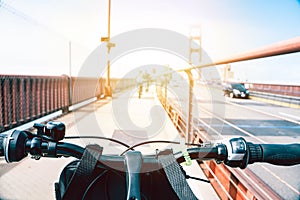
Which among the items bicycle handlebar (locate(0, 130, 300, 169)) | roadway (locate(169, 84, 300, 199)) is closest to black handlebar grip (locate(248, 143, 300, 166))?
bicycle handlebar (locate(0, 130, 300, 169))

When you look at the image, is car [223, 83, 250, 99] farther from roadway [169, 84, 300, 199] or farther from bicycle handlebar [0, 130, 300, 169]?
bicycle handlebar [0, 130, 300, 169]

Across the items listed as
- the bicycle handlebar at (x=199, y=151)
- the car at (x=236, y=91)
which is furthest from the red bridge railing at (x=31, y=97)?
the car at (x=236, y=91)

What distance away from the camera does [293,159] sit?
2.40ft

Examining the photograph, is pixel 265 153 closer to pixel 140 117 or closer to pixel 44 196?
pixel 44 196

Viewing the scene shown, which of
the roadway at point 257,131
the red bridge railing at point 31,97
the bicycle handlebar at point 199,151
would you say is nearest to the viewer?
the bicycle handlebar at point 199,151

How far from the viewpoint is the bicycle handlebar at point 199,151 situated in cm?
66

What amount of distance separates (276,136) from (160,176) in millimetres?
4784

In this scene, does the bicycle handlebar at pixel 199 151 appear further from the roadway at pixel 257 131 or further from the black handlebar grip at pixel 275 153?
the roadway at pixel 257 131

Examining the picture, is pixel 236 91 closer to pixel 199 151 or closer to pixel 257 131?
pixel 257 131

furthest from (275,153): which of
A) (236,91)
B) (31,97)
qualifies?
(236,91)

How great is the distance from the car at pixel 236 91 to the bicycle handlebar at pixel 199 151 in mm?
14333

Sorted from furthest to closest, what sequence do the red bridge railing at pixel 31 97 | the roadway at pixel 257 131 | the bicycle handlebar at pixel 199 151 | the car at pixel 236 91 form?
the car at pixel 236 91
the red bridge railing at pixel 31 97
the roadway at pixel 257 131
the bicycle handlebar at pixel 199 151

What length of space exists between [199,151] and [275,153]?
0.74 feet

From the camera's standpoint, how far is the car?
14344 mm
